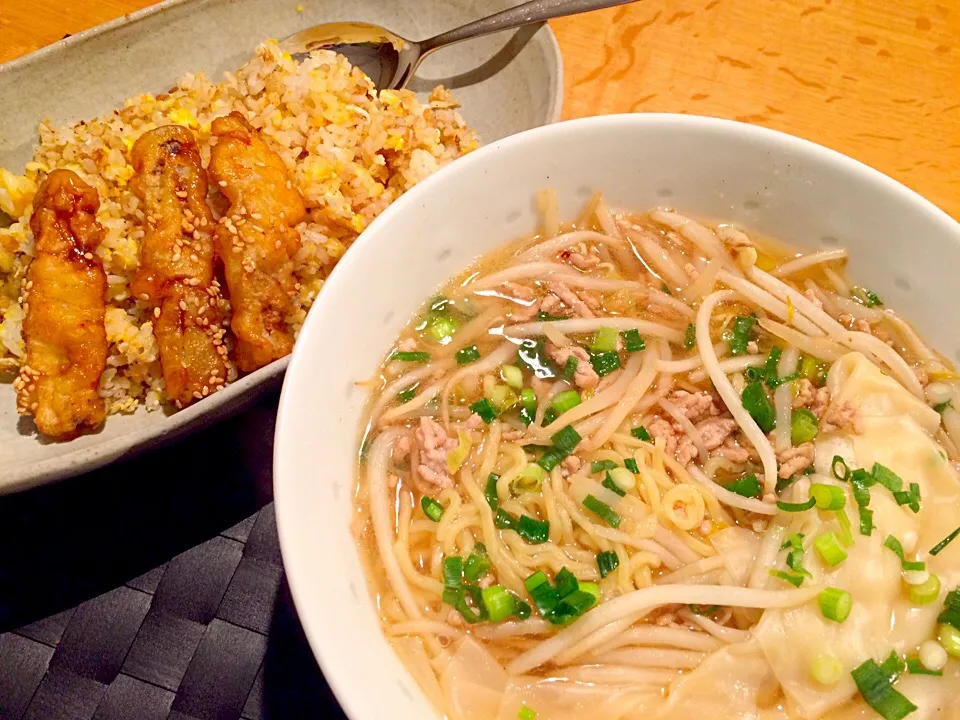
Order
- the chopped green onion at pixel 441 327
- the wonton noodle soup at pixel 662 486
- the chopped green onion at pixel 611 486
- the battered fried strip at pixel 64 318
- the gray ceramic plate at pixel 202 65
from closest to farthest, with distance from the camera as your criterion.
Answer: the wonton noodle soup at pixel 662 486 → the chopped green onion at pixel 611 486 → the chopped green onion at pixel 441 327 → the battered fried strip at pixel 64 318 → the gray ceramic plate at pixel 202 65

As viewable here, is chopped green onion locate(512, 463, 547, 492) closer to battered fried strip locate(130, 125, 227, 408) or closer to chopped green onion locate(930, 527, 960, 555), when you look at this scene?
chopped green onion locate(930, 527, 960, 555)

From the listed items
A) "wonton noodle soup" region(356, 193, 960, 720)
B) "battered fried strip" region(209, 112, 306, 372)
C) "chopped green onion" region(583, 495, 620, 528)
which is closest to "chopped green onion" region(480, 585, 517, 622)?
"wonton noodle soup" region(356, 193, 960, 720)

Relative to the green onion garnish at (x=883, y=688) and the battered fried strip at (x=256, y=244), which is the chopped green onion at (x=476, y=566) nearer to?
the green onion garnish at (x=883, y=688)

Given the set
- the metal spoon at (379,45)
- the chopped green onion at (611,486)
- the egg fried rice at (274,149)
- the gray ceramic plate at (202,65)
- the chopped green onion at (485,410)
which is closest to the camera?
the chopped green onion at (611,486)

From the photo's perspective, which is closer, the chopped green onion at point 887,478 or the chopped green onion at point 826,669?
the chopped green onion at point 826,669

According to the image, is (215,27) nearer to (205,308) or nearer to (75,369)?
(205,308)

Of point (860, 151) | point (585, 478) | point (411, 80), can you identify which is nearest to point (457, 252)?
point (585, 478)

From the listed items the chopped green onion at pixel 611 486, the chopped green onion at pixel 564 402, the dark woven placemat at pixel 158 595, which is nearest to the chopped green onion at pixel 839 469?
the chopped green onion at pixel 611 486
